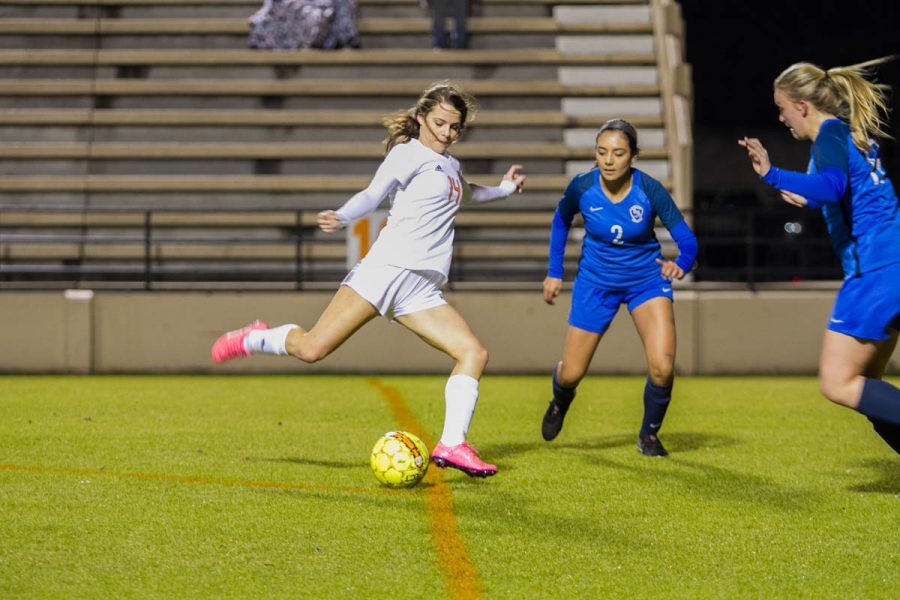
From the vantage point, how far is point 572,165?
1714 cm

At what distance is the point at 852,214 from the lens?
601 centimetres

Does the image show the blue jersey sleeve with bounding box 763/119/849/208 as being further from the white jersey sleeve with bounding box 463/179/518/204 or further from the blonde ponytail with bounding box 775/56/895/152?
the white jersey sleeve with bounding box 463/179/518/204

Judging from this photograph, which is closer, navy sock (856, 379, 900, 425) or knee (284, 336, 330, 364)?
navy sock (856, 379, 900, 425)

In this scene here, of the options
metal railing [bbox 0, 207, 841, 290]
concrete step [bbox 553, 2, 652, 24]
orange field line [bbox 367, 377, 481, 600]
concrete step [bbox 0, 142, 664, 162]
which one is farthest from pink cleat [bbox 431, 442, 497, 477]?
concrete step [bbox 553, 2, 652, 24]

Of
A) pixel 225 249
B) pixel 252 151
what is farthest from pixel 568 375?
pixel 252 151

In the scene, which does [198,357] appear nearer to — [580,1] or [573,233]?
[573,233]

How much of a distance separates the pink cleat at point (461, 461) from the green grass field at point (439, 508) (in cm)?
8

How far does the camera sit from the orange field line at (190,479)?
21.6ft

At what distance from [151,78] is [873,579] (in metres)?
14.9

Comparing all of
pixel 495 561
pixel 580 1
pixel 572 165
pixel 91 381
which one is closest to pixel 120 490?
pixel 495 561

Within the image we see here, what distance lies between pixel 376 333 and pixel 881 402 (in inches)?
330

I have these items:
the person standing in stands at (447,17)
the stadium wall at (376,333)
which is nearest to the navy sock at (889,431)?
the stadium wall at (376,333)

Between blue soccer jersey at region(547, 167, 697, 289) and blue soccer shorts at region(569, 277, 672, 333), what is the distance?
0.05 metres

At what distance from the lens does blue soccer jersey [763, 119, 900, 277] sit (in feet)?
19.2
